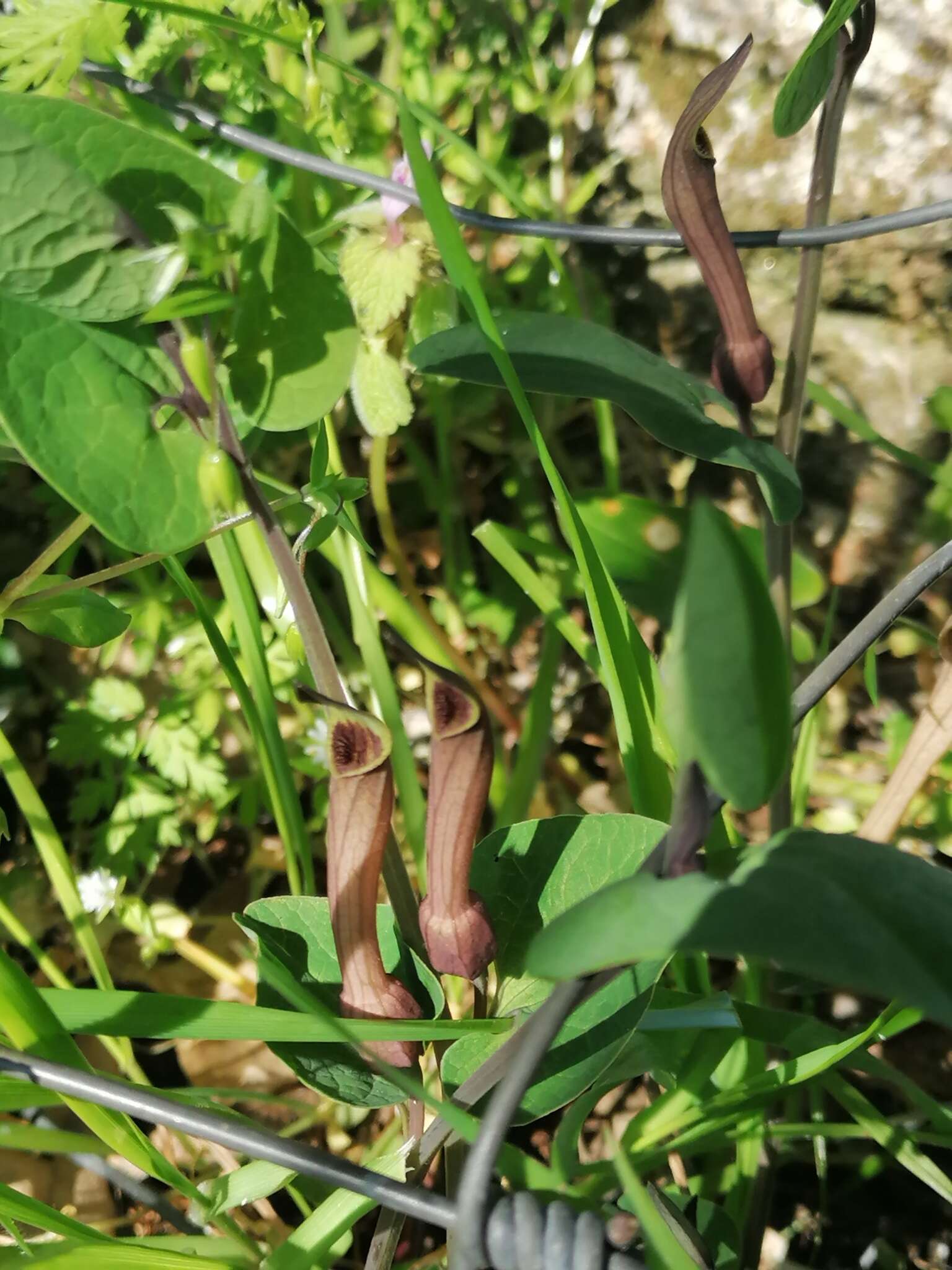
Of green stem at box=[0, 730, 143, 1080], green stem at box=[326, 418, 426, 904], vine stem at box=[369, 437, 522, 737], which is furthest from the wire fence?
vine stem at box=[369, 437, 522, 737]

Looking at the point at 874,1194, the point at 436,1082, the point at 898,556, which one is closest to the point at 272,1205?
the point at 436,1082

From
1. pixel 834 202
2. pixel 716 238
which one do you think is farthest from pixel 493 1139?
pixel 834 202

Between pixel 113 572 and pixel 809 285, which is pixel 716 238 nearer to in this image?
pixel 809 285

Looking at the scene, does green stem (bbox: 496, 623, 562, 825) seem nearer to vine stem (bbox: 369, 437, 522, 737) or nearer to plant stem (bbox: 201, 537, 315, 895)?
vine stem (bbox: 369, 437, 522, 737)

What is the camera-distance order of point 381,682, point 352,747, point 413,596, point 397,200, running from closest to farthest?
point 352,747, point 397,200, point 381,682, point 413,596

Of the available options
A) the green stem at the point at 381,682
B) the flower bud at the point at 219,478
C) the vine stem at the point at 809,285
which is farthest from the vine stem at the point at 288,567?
the green stem at the point at 381,682

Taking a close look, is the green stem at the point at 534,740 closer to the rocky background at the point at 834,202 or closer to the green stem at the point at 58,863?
the green stem at the point at 58,863

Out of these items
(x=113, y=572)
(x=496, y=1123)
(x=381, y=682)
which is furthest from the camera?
(x=381, y=682)
